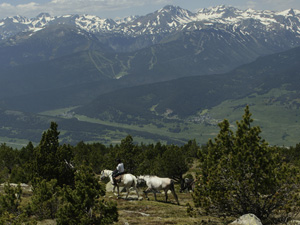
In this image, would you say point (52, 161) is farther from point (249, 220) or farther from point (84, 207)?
point (249, 220)

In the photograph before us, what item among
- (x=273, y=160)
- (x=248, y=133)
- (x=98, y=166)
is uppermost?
(x=248, y=133)

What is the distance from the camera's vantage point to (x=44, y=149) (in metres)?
34.8

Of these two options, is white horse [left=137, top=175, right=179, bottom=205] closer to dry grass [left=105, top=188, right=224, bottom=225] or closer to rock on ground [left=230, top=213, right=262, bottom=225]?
dry grass [left=105, top=188, right=224, bottom=225]

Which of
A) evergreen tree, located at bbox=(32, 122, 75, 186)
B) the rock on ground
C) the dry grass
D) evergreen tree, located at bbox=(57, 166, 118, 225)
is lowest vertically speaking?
the dry grass

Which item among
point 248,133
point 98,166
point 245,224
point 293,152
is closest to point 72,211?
point 245,224

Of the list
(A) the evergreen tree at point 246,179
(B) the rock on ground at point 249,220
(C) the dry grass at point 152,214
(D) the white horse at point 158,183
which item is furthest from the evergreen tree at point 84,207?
(D) the white horse at point 158,183

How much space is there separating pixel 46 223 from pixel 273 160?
19451 mm

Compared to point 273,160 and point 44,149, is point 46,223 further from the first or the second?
point 273,160

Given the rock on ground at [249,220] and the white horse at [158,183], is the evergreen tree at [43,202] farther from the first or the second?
the rock on ground at [249,220]

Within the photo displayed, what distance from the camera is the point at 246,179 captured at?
23.5 metres

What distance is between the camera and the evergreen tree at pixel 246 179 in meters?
22.8

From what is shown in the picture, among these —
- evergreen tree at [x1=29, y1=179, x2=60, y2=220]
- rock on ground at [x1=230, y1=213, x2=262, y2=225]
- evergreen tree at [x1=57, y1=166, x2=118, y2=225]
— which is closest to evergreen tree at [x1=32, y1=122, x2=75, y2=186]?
evergreen tree at [x1=29, y1=179, x2=60, y2=220]

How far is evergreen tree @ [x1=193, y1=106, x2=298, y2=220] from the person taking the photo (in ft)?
74.8

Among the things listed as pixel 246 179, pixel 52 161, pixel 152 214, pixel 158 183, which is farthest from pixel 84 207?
pixel 158 183
